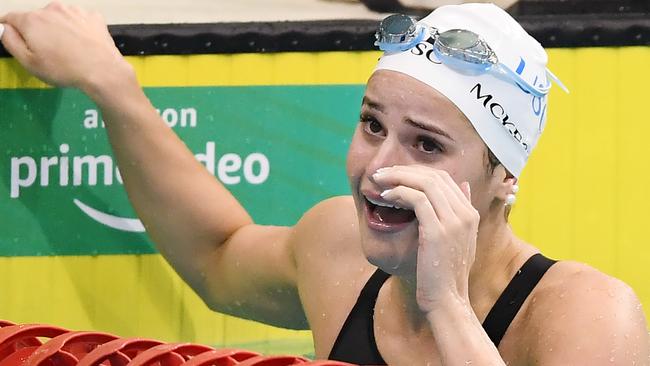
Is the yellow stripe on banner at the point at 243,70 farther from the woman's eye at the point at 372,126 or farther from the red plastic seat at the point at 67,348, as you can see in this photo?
the red plastic seat at the point at 67,348

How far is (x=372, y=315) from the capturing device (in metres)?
1.90

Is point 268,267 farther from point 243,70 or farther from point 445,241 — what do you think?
point 445,241

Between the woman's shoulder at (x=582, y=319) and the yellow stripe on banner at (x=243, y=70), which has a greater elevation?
the yellow stripe on banner at (x=243, y=70)

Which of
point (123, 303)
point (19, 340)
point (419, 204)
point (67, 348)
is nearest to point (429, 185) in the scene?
point (419, 204)

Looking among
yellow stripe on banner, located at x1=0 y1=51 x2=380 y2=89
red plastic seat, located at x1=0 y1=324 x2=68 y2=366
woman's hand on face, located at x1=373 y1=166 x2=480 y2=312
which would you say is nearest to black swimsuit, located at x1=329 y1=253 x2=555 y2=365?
woman's hand on face, located at x1=373 y1=166 x2=480 y2=312

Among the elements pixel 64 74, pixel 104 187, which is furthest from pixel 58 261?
pixel 64 74

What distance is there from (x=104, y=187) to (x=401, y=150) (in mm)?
1022

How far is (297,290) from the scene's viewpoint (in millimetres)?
2172

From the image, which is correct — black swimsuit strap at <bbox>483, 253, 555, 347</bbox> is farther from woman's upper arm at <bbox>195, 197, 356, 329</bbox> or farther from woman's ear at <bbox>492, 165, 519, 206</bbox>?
woman's upper arm at <bbox>195, 197, 356, 329</bbox>

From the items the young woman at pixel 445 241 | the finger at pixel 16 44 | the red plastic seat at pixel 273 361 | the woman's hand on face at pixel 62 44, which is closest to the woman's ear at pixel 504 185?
the young woman at pixel 445 241

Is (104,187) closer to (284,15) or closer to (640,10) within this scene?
(284,15)

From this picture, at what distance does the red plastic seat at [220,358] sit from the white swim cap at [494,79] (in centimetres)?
47

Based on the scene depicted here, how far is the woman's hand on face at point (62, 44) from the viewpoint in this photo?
2.31m

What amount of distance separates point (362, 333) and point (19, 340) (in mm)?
544
